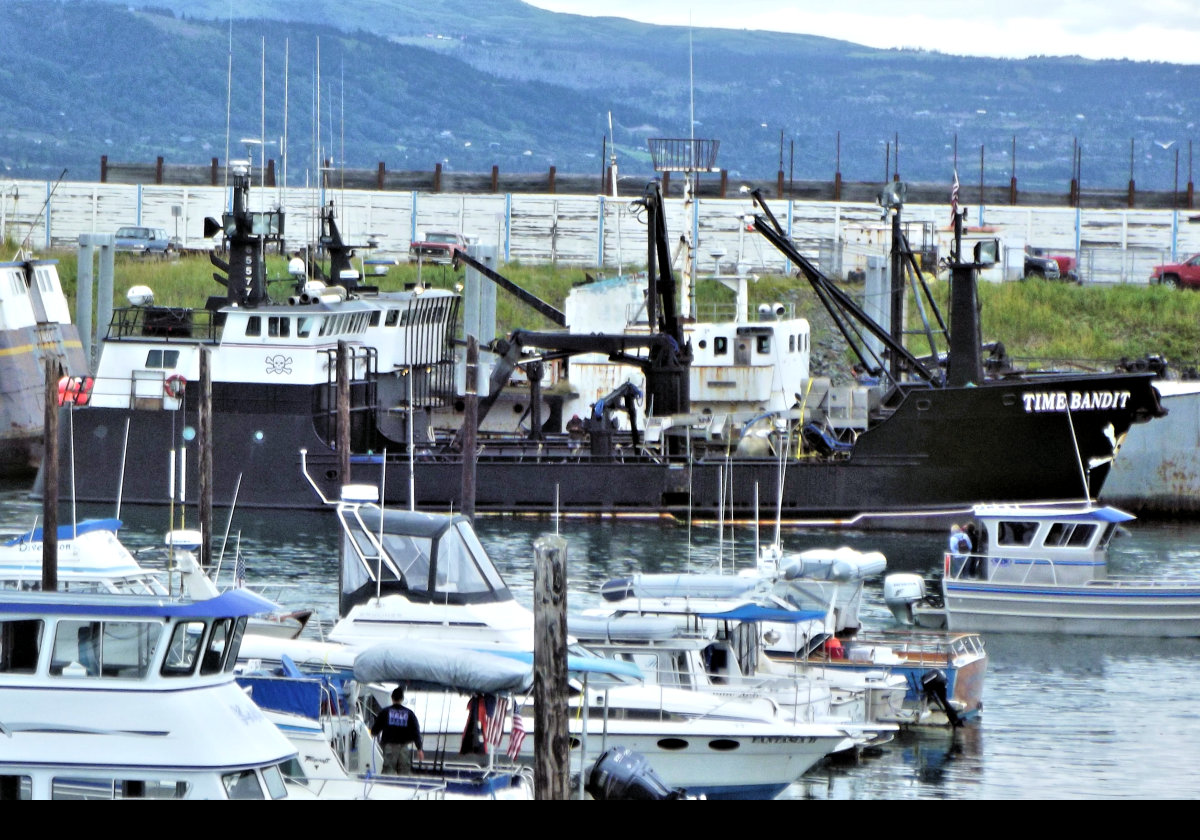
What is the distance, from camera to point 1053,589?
21078 millimetres

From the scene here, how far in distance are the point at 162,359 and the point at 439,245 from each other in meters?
15.7

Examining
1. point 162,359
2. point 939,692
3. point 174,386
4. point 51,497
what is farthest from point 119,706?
point 162,359

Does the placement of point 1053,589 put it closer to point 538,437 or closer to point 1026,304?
point 538,437

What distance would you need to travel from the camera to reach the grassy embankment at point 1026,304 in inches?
1647

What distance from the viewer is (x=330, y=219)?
102ft

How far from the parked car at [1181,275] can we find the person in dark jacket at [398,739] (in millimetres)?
36870

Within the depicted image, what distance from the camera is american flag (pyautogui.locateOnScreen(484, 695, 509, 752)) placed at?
12.6m

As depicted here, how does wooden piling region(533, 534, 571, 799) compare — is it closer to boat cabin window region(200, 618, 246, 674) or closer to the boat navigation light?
boat cabin window region(200, 618, 246, 674)

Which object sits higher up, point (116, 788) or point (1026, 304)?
point (1026, 304)

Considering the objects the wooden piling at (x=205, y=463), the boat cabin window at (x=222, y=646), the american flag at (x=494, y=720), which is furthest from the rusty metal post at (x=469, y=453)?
the boat cabin window at (x=222, y=646)

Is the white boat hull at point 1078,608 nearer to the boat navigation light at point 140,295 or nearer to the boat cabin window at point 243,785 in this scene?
the boat cabin window at point 243,785
